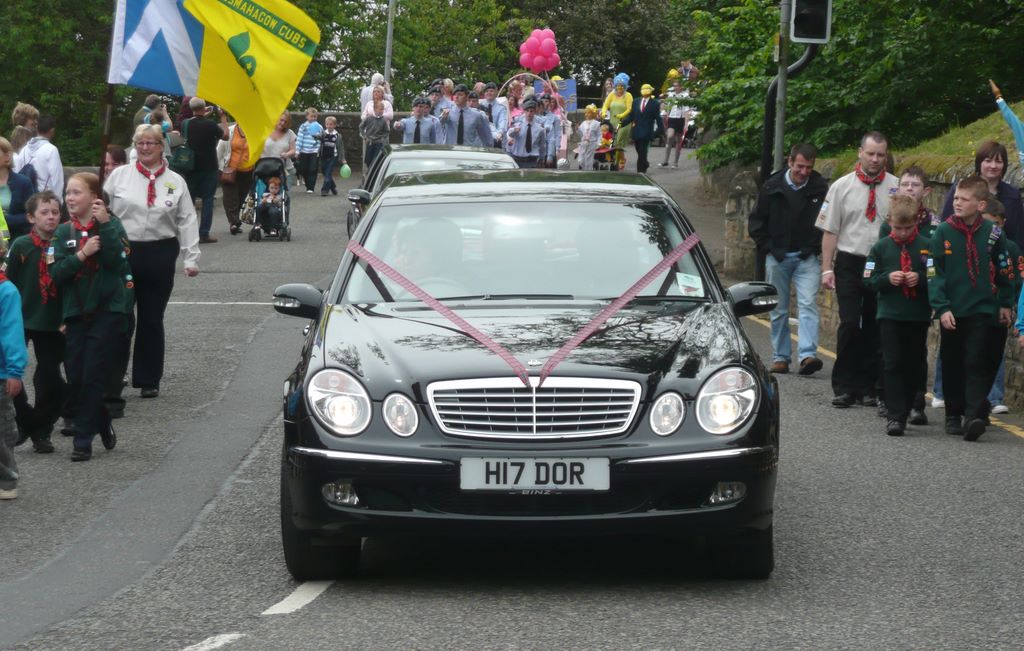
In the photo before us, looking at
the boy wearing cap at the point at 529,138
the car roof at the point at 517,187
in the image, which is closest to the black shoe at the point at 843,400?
the car roof at the point at 517,187

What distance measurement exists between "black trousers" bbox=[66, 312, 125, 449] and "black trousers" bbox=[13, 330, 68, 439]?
11 cm

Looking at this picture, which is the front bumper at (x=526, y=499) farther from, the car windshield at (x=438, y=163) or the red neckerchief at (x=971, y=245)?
the car windshield at (x=438, y=163)

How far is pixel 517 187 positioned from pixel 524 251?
560mm

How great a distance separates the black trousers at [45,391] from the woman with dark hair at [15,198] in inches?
107

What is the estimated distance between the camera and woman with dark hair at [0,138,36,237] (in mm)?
12859

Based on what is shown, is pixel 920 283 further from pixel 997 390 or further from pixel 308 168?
pixel 308 168

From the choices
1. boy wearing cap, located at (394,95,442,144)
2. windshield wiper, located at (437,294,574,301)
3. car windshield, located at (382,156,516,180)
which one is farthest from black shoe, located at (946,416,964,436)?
boy wearing cap, located at (394,95,442,144)

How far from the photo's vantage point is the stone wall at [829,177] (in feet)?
40.5

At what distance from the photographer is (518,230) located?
7922mm

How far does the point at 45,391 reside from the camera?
10.1 metres

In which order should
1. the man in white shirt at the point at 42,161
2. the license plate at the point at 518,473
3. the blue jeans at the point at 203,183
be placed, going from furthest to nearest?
the blue jeans at the point at 203,183 → the man in white shirt at the point at 42,161 → the license plate at the point at 518,473

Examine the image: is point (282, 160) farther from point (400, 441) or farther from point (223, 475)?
point (400, 441)

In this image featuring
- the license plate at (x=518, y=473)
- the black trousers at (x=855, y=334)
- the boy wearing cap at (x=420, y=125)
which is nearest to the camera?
the license plate at (x=518, y=473)

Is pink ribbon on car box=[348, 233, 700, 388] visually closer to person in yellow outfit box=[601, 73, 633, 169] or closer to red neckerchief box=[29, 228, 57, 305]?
red neckerchief box=[29, 228, 57, 305]
